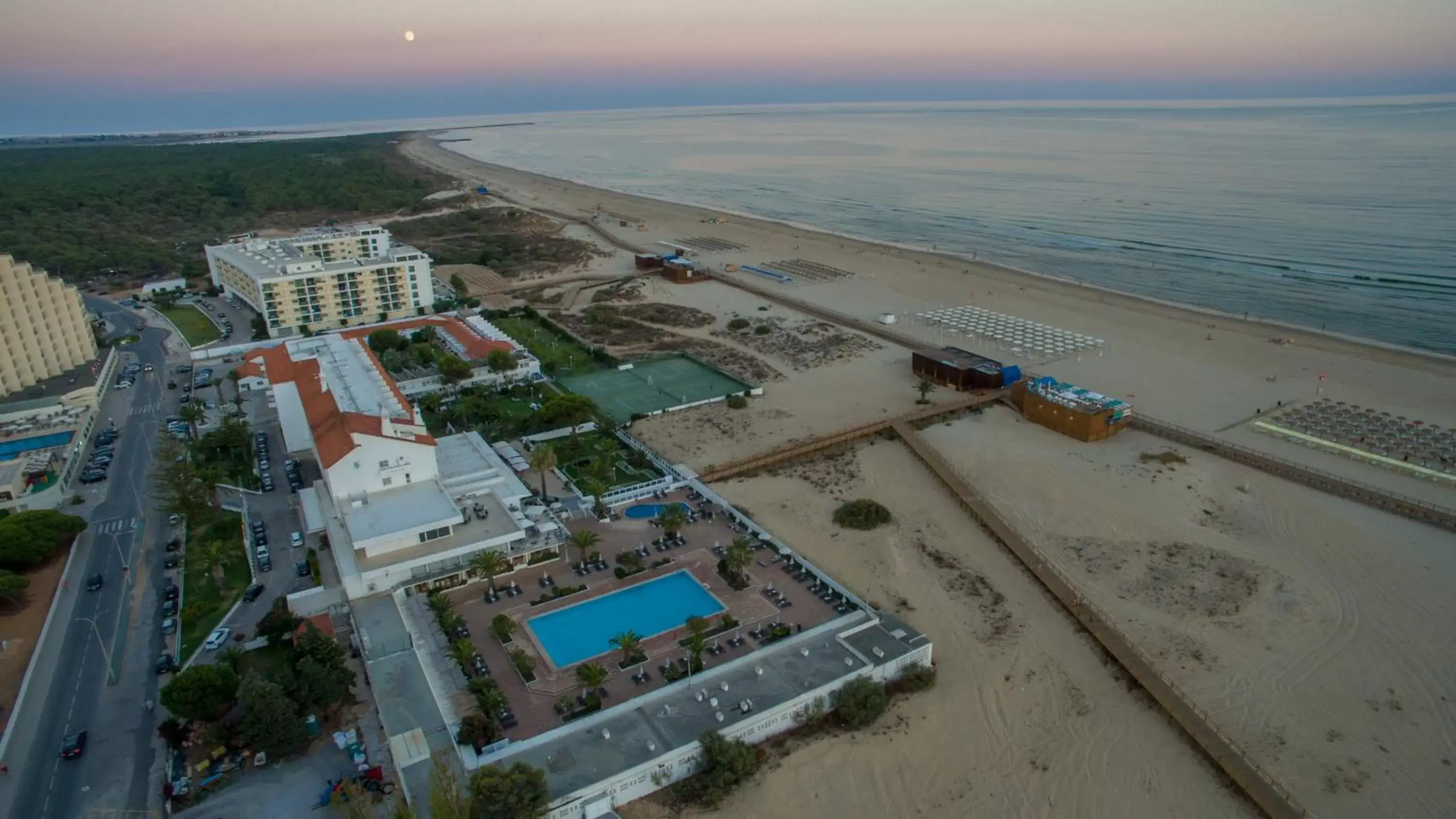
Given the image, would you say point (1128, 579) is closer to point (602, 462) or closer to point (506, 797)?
point (602, 462)

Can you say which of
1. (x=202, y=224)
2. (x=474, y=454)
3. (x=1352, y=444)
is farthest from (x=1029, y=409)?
(x=202, y=224)

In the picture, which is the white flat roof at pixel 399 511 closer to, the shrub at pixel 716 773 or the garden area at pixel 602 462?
the garden area at pixel 602 462

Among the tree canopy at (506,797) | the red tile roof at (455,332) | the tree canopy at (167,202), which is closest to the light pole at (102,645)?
the tree canopy at (506,797)

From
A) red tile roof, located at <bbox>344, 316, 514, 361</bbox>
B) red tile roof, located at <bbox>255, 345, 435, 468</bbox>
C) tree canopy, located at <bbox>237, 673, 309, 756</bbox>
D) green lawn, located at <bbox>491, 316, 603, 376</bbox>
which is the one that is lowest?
green lawn, located at <bbox>491, 316, 603, 376</bbox>

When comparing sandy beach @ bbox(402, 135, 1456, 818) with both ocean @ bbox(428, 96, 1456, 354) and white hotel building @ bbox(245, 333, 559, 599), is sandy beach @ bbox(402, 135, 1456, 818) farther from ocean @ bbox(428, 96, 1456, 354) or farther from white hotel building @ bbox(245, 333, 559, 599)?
ocean @ bbox(428, 96, 1456, 354)

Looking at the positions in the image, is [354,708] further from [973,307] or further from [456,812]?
[973,307]

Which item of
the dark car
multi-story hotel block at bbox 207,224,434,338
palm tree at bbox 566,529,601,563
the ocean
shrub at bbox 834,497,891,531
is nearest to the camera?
the dark car

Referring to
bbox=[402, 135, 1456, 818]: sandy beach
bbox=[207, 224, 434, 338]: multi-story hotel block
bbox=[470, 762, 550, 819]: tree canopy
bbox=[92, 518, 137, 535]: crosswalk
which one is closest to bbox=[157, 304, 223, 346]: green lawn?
bbox=[207, 224, 434, 338]: multi-story hotel block
